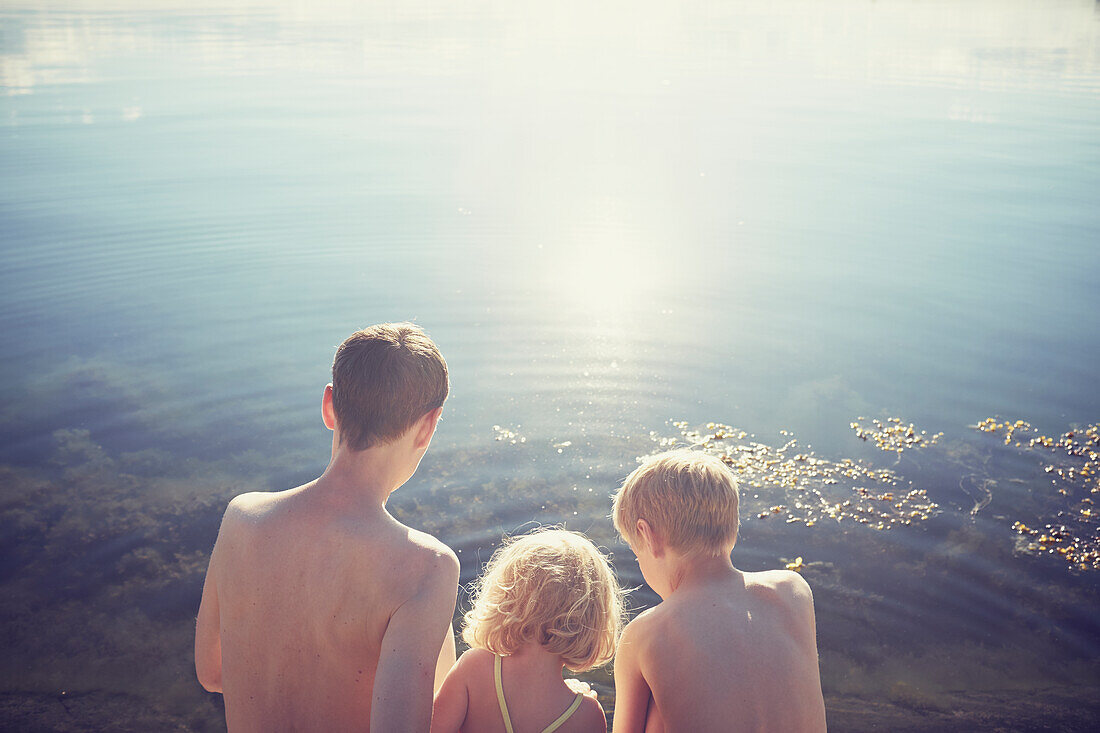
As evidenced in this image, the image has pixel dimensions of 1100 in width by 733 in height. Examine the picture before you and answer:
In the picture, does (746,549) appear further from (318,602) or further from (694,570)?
(318,602)

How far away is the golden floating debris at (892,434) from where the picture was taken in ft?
23.8

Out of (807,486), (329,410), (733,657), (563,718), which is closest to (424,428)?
(329,410)

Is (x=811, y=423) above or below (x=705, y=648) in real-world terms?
below

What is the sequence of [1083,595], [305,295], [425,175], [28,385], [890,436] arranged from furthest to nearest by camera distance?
1. [425,175]
2. [305,295]
3. [28,385]
4. [890,436]
5. [1083,595]

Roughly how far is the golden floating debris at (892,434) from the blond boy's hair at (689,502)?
440 cm

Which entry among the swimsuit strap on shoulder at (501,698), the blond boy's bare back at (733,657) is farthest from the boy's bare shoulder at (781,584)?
the swimsuit strap on shoulder at (501,698)

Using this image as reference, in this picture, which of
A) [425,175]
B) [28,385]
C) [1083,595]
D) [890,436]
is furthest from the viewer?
[425,175]

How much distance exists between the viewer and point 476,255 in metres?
12.7

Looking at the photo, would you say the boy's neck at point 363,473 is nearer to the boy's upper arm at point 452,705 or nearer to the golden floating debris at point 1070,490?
Answer: the boy's upper arm at point 452,705

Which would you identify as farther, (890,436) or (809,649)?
(890,436)

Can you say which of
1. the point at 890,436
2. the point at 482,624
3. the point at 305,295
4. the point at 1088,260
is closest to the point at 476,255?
the point at 305,295

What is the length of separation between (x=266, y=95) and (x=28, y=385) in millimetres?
19231

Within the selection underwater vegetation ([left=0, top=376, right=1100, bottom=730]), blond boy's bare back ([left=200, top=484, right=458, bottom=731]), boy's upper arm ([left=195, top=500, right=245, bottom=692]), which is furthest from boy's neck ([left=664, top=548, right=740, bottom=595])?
underwater vegetation ([left=0, top=376, right=1100, bottom=730])

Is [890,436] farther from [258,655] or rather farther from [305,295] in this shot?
[305,295]
